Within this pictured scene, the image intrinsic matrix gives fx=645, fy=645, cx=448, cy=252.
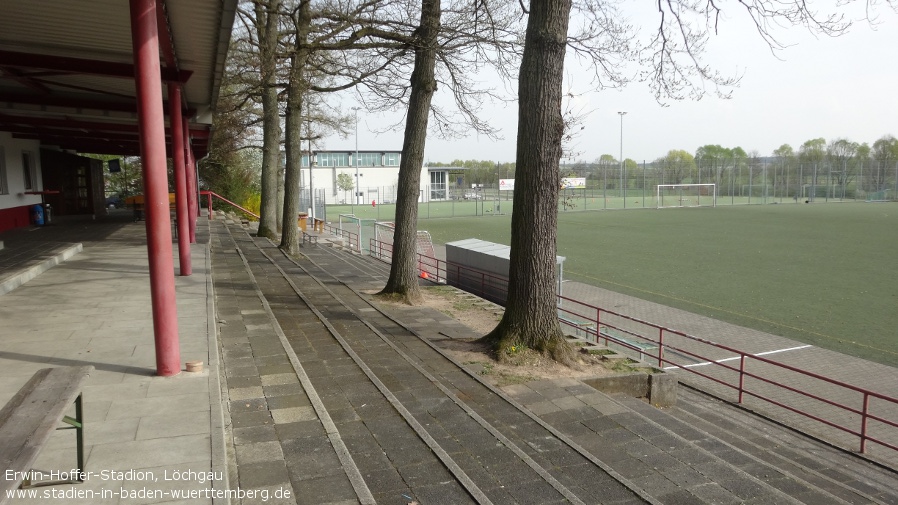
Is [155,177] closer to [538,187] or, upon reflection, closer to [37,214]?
[538,187]

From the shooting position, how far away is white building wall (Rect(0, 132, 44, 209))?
16703 millimetres

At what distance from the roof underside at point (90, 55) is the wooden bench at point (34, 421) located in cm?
484

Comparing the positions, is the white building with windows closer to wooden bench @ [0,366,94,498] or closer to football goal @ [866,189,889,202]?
football goal @ [866,189,889,202]

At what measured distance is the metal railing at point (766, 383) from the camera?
26.3 ft

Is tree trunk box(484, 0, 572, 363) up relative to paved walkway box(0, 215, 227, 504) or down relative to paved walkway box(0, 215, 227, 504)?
up

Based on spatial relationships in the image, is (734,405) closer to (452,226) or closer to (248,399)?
(248,399)

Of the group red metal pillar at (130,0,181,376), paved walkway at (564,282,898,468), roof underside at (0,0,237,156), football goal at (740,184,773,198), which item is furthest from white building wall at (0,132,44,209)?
football goal at (740,184,773,198)

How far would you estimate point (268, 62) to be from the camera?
53.5ft

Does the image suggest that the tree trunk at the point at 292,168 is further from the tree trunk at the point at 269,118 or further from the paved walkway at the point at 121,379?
the paved walkway at the point at 121,379

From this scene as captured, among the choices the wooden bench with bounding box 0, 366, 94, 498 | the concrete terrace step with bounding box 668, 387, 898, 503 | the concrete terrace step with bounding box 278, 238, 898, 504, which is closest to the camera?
the wooden bench with bounding box 0, 366, 94, 498

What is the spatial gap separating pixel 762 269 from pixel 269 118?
17874mm

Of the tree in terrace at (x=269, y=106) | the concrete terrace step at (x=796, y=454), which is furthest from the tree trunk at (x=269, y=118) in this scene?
the concrete terrace step at (x=796, y=454)

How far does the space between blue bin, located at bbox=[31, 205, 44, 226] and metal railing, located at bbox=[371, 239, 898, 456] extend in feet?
44.9

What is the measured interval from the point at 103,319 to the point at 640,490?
6627 mm
